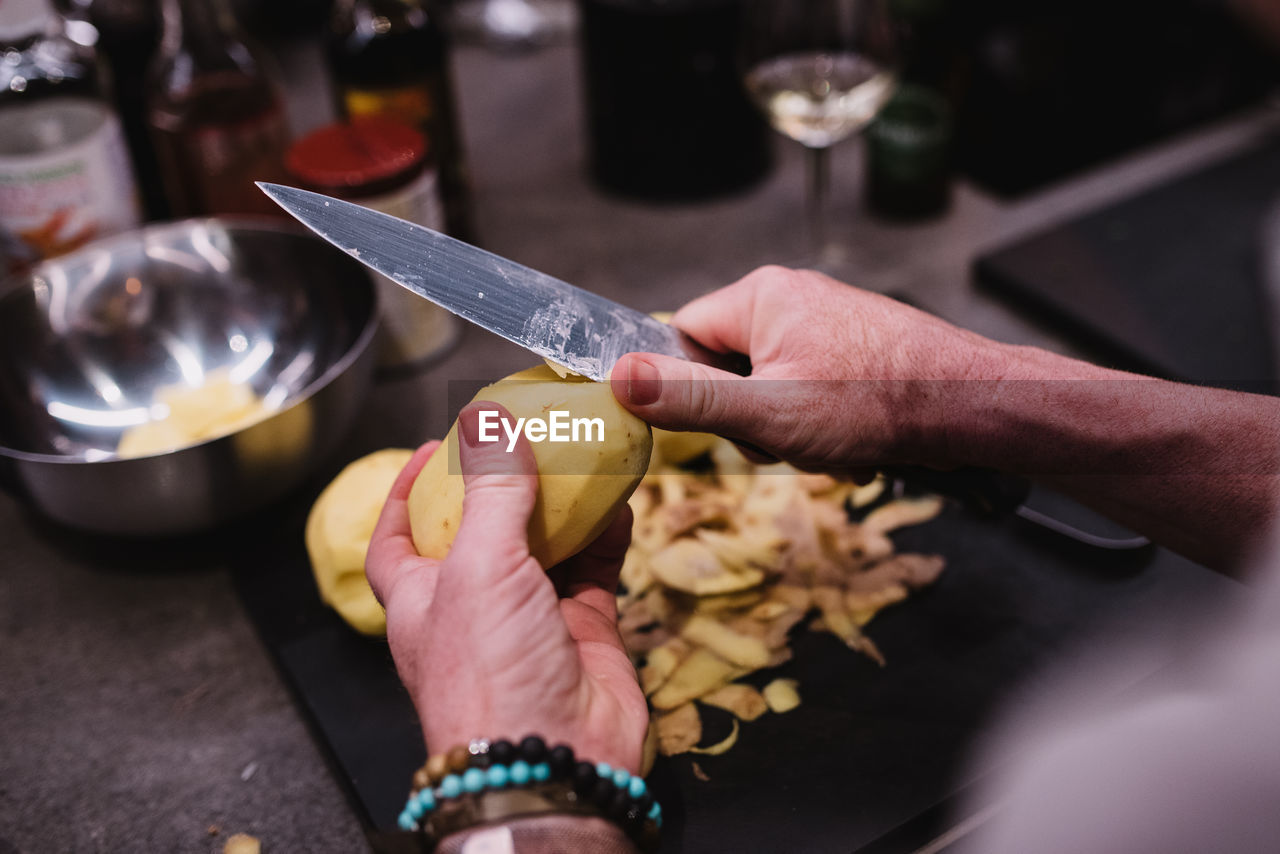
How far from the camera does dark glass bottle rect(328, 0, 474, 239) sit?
1.07 m

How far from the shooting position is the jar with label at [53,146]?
101cm

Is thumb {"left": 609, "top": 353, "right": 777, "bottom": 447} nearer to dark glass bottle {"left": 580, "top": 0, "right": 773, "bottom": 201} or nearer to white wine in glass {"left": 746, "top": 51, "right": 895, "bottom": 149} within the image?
white wine in glass {"left": 746, "top": 51, "right": 895, "bottom": 149}

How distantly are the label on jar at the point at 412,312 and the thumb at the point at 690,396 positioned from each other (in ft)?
1.54

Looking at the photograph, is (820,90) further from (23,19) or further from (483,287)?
(23,19)

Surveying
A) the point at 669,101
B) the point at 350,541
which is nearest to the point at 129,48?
the point at 669,101

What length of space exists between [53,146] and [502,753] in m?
0.98

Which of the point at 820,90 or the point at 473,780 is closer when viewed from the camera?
the point at 473,780

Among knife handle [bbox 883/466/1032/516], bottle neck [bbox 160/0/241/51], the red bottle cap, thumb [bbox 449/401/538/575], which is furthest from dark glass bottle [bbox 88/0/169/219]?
knife handle [bbox 883/466/1032/516]

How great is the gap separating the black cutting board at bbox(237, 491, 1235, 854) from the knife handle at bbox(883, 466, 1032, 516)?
68 millimetres

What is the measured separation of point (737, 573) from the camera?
81cm

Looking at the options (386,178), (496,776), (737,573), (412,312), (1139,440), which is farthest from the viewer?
(412,312)

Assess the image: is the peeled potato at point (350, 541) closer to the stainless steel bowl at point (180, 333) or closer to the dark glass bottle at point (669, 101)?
the stainless steel bowl at point (180, 333)

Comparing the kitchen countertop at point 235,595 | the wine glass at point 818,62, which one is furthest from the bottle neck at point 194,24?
the wine glass at point 818,62

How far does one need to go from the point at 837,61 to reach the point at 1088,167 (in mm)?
543
